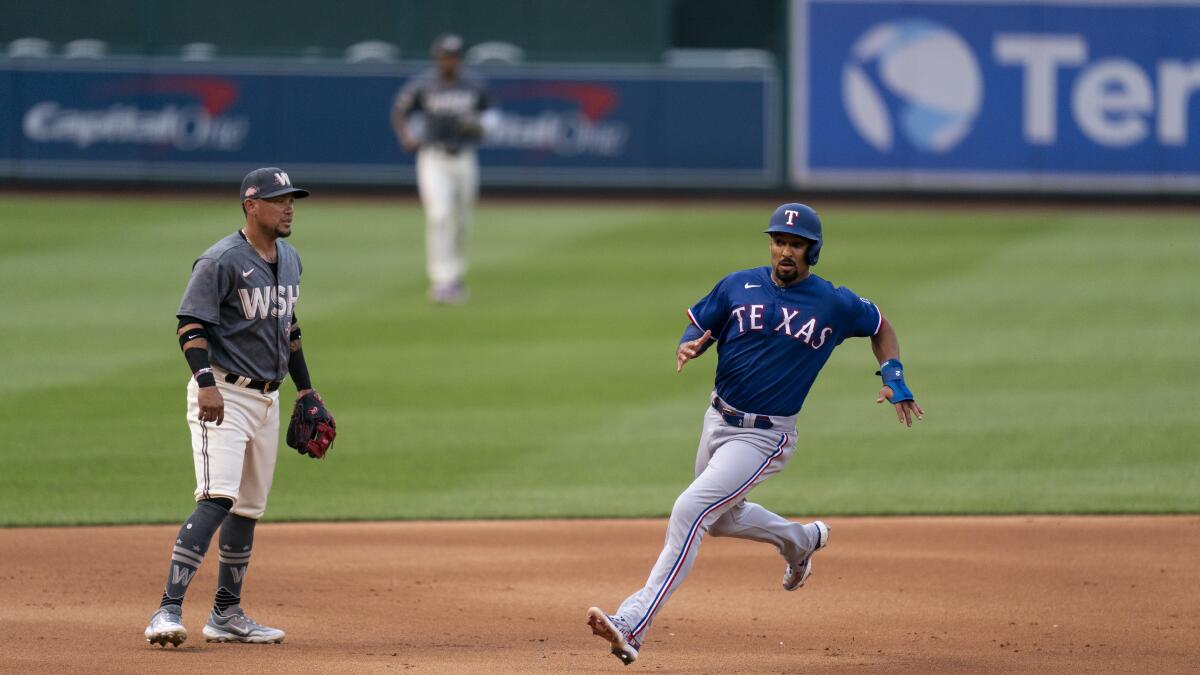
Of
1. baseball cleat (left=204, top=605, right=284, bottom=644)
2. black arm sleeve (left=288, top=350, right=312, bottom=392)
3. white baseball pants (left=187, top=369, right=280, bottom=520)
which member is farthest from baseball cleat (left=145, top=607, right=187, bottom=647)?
black arm sleeve (left=288, top=350, right=312, bottom=392)

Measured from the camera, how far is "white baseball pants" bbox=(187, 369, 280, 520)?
6.35 meters

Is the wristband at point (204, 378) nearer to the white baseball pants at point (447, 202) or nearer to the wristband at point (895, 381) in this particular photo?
the wristband at point (895, 381)

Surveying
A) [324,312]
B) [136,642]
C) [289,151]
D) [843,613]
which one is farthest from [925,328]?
[289,151]

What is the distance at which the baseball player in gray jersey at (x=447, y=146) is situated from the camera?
16016 millimetres

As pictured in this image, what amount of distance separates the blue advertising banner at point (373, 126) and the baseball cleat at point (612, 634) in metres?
18.9

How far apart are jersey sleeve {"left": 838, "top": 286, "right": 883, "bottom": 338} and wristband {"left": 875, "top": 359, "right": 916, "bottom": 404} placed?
0.51ft

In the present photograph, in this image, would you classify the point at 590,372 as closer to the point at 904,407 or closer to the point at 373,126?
the point at 904,407

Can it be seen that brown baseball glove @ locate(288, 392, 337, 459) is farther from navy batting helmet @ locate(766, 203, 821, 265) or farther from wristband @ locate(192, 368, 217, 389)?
navy batting helmet @ locate(766, 203, 821, 265)

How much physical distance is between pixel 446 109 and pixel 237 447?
33.0 ft

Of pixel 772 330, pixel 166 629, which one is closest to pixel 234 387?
pixel 166 629

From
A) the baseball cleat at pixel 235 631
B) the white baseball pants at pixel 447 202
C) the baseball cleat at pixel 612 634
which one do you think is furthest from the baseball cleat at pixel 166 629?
the white baseball pants at pixel 447 202

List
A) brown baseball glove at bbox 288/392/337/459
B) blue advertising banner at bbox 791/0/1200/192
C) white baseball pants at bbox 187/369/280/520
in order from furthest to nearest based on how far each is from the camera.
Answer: blue advertising banner at bbox 791/0/1200/192
brown baseball glove at bbox 288/392/337/459
white baseball pants at bbox 187/369/280/520

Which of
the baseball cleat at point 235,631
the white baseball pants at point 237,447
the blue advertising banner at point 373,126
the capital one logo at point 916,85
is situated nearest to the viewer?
the white baseball pants at point 237,447

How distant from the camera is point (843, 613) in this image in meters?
7.27
